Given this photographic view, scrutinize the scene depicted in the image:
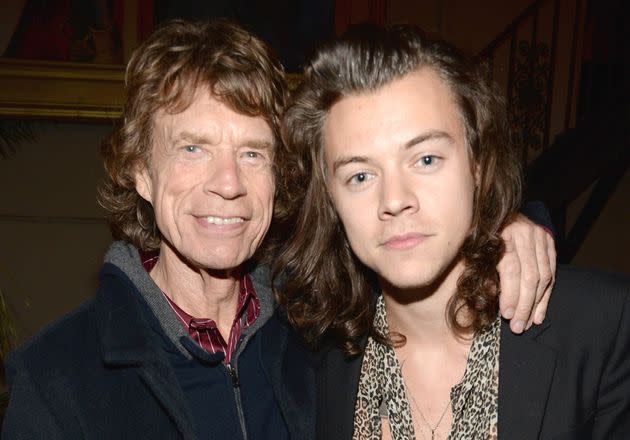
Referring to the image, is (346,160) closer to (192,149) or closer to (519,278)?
(192,149)

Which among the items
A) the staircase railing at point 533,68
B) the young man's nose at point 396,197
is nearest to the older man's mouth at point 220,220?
the young man's nose at point 396,197

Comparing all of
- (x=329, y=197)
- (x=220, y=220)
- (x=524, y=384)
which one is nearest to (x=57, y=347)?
(x=220, y=220)

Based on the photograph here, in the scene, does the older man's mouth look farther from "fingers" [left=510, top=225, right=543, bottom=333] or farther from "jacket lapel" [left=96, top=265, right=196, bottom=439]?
"fingers" [left=510, top=225, right=543, bottom=333]

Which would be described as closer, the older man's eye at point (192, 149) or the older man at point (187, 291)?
the older man at point (187, 291)

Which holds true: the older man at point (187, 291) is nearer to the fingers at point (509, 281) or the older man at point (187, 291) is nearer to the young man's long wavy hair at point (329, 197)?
the young man's long wavy hair at point (329, 197)

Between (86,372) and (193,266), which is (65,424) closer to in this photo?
(86,372)

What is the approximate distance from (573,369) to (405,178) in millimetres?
664

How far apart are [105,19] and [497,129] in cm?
360

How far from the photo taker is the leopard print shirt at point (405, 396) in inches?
74.0

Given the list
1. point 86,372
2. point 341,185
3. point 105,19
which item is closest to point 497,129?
point 341,185

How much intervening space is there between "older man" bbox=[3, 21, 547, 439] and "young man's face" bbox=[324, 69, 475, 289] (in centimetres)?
31

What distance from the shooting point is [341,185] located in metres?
1.90

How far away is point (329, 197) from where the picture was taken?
217 centimetres

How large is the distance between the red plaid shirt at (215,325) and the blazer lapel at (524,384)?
0.78 metres
